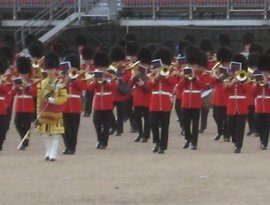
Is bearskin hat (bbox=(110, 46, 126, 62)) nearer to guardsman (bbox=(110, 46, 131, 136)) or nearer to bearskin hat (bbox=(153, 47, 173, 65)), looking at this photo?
guardsman (bbox=(110, 46, 131, 136))

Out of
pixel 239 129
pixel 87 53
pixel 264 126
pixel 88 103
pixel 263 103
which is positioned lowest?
pixel 88 103

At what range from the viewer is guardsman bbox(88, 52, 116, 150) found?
15078 mm

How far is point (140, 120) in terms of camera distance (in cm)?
1686

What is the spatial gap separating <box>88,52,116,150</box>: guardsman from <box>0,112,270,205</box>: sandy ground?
23 centimetres

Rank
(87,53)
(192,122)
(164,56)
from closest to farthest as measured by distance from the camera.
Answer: (192,122) < (164,56) < (87,53)

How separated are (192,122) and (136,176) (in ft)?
12.5

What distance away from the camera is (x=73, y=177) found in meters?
11.6

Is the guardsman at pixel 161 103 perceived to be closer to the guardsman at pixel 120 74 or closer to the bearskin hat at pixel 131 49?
the guardsman at pixel 120 74

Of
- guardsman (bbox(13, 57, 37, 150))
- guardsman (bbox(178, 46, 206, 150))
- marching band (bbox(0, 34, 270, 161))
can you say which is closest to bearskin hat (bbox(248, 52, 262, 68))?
marching band (bbox(0, 34, 270, 161))

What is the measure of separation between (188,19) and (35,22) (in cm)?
477

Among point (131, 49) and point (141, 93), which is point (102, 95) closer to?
point (141, 93)

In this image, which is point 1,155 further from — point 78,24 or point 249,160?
point 78,24

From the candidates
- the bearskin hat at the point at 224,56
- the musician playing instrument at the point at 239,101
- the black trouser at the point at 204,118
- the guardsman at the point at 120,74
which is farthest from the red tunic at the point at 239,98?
the black trouser at the point at 204,118

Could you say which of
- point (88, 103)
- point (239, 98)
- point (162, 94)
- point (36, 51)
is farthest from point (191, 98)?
point (88, 103)
